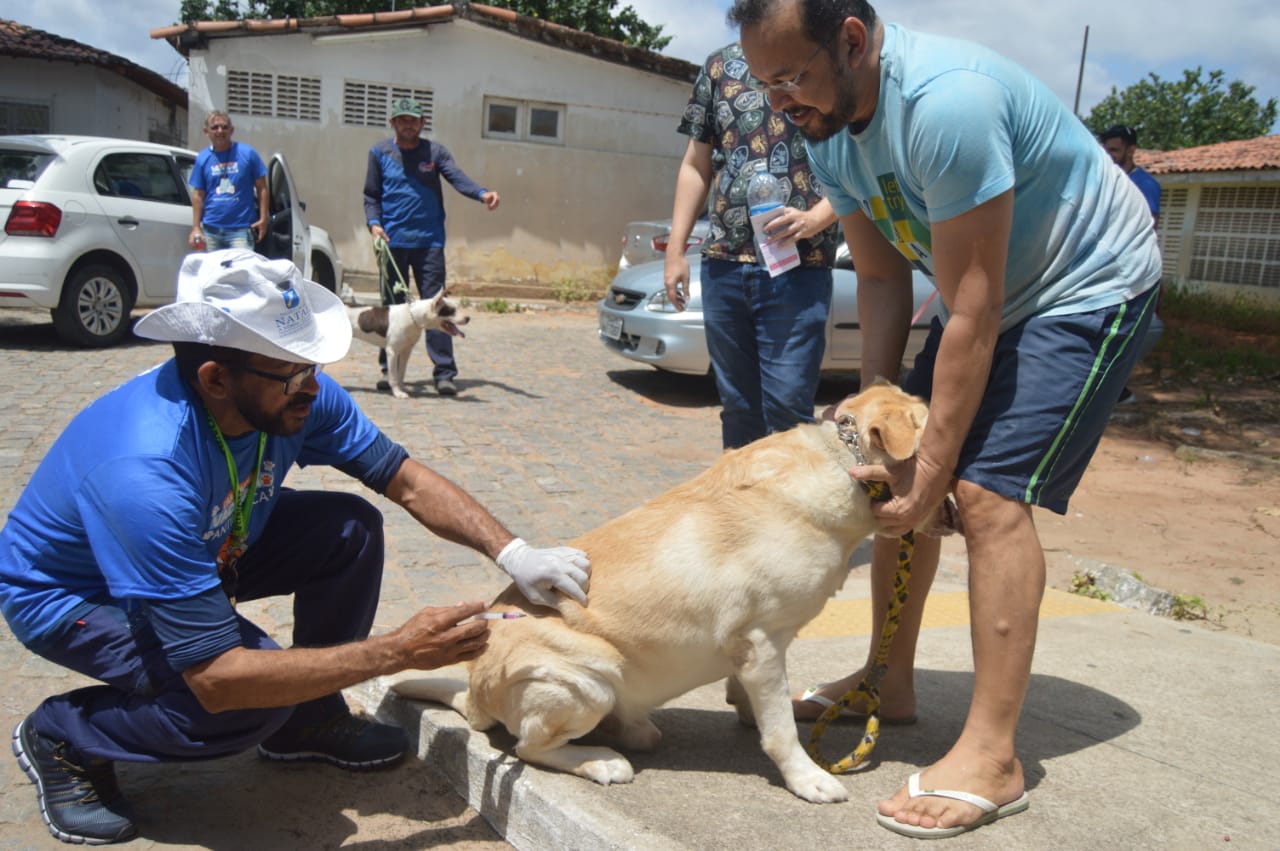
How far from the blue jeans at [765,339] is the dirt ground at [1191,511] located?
6.87ft

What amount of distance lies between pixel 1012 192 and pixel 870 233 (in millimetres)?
774

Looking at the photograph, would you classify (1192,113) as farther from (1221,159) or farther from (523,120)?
(523,120)

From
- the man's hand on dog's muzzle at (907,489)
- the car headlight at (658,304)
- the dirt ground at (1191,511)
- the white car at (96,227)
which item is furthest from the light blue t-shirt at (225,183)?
the man's hand on dog's muzzle at (907,489)

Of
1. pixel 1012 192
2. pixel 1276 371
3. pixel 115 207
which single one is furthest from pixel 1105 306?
pixel 1276 371

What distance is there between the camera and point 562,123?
17953 mm

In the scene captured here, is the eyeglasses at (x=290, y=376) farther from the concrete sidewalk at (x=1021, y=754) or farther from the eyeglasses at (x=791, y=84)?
the eyeglasses at (x=791, y=84)

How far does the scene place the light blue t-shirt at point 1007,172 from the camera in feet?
7.79

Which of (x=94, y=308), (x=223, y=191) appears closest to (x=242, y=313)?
(x=223, y=191)

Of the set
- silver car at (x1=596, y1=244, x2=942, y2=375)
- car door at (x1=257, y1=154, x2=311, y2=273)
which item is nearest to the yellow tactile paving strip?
silver car at (x1=596, y1=244, x2=942, y2=375)

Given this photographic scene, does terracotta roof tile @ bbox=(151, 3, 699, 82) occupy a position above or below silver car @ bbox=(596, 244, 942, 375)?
above

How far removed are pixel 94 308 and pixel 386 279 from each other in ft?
10.4

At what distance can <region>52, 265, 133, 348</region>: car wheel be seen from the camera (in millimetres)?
10039

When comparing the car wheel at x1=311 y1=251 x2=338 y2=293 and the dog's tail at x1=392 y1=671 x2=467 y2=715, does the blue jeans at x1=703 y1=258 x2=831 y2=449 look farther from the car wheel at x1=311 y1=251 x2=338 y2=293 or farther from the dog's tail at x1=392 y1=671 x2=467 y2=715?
the car wheel at x1=311 y1=251 x2=338 y2=293

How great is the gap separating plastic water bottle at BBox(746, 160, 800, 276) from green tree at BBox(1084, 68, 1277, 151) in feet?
187
